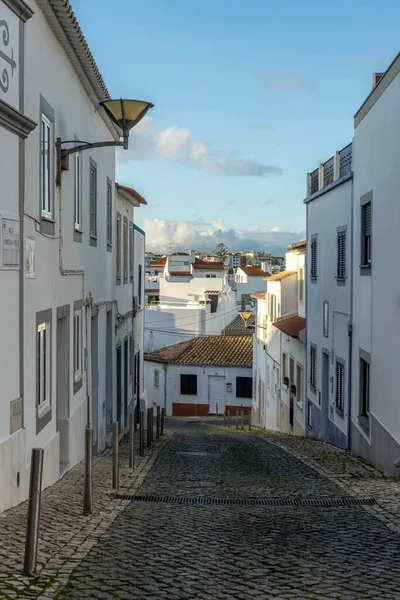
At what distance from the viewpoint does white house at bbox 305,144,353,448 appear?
16.2 metres

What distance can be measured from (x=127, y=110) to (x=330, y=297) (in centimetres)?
980

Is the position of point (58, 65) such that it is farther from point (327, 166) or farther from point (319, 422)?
point (319, 422)

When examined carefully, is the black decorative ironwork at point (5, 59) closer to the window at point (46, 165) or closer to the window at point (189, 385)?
the window at point (46, 165)

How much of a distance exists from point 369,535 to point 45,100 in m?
6.52

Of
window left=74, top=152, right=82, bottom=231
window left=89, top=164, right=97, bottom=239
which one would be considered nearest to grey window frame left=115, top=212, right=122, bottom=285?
window left=89, top=164, right=97, bottom=239

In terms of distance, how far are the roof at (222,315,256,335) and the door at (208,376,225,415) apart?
1150cm

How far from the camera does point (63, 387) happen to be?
1129 centimetres

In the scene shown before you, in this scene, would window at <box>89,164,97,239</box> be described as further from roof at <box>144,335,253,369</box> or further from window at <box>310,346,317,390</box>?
roof at <box>144,335,253,369</box>

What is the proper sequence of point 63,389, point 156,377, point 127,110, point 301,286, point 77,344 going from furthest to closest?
1. point 156,377
2. point 301,286
3. point 77,344
4. point 63,389
5. point 127,110

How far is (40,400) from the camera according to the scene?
378 inches

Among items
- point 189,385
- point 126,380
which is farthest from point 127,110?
point 189,385

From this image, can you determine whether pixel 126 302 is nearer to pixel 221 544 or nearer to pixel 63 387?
pixel 63 387

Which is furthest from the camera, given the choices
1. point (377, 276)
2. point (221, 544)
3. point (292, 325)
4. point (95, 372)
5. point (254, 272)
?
point (254, 272)

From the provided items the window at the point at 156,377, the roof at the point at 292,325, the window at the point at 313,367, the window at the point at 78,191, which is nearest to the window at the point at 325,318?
the window at the point at 313,367
